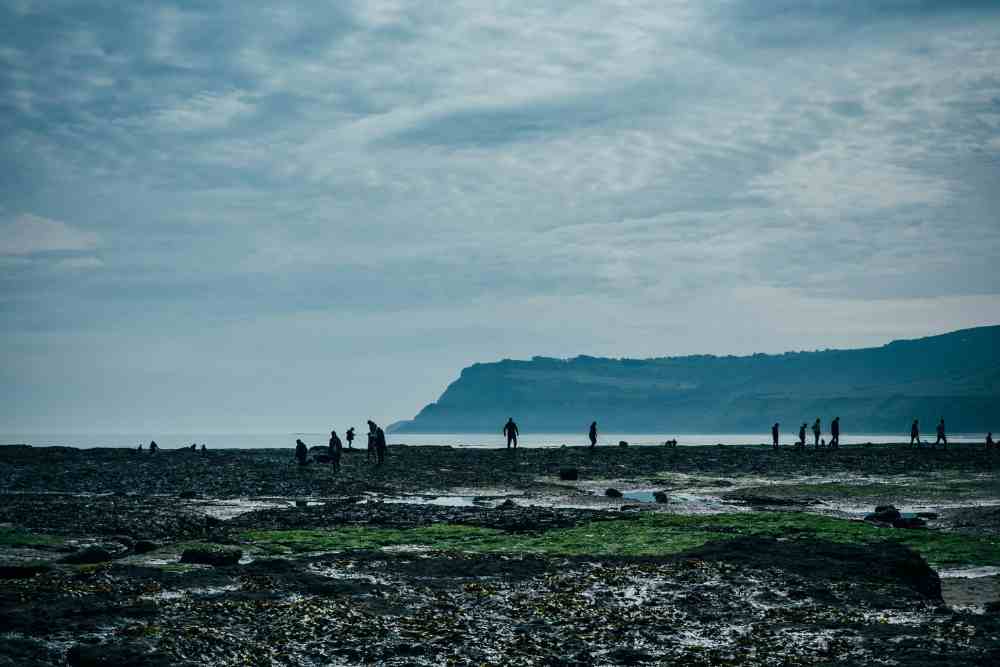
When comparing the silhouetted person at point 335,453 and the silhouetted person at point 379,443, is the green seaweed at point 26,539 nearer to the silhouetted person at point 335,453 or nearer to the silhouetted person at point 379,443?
the silhouetted person at point 335,453

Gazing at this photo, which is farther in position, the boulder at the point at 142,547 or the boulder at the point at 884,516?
the boulder at the point at 884,516

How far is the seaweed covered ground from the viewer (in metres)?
16.5

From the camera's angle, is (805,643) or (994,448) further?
(994,448)

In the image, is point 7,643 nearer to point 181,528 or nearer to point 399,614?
point 399,614

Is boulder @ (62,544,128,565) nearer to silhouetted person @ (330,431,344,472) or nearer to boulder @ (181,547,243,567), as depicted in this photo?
boulder @ (181,547,243,567)

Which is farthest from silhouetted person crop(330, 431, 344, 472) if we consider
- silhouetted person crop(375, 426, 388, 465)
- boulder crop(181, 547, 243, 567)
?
boulder crop(181, 547, 243, 567)

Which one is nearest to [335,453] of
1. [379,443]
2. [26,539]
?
[379,443]

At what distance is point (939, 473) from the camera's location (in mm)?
57969

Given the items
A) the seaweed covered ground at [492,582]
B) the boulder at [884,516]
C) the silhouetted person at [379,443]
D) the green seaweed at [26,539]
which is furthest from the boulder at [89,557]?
the silhouetted person at [379,443]

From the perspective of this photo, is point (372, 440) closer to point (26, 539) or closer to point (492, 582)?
point (26, 539)

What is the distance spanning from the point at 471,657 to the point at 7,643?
7812 millimetres

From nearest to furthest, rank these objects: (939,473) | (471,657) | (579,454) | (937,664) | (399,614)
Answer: (937,664)
(471,657)
(399,614)
(939,473)
(579,454)

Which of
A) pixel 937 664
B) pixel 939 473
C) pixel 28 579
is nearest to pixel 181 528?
pixel 28 579

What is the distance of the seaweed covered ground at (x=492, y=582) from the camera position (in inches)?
651
